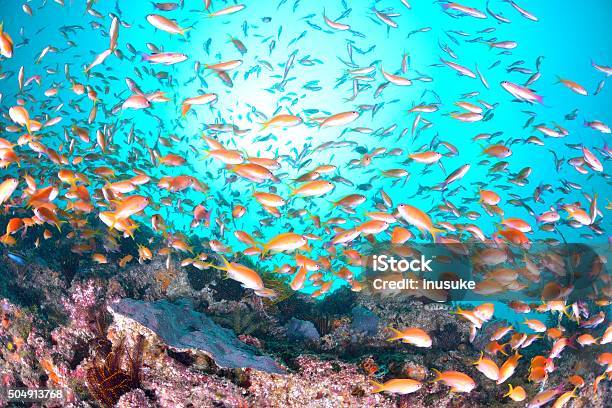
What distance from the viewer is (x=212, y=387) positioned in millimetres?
4012

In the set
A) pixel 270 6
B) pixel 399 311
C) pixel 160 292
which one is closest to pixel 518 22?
pixel 270 6

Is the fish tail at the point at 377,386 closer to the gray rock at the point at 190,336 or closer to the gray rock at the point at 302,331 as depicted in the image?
the gray rock at the point at 190,336

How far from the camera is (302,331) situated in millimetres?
6426

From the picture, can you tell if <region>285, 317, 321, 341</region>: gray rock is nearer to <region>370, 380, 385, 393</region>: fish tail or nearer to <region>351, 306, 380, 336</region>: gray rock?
<region>351, 306, 380, 336</region>: gray rock

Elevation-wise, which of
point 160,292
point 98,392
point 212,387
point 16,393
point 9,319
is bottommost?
point 160,292

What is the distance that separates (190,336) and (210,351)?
497mm

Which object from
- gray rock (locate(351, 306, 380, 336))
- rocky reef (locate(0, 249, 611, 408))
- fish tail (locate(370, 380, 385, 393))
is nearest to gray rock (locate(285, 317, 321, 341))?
rocky reef (locate(0, 249, 611, 408))

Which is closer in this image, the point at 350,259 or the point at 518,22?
the point at 350,259

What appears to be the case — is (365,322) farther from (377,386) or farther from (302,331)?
(377,386)

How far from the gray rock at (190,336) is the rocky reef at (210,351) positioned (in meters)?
0.02

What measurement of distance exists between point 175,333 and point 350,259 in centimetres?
415

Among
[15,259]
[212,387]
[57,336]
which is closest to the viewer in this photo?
[212,387]

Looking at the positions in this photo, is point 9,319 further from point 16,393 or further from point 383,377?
point 383,377

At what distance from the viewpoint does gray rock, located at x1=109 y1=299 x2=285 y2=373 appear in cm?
407
